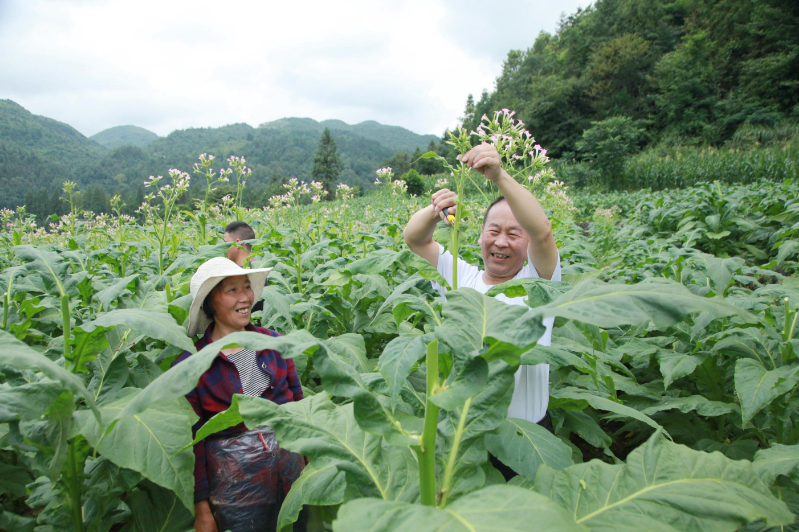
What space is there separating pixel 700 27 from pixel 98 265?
65603 millimetres

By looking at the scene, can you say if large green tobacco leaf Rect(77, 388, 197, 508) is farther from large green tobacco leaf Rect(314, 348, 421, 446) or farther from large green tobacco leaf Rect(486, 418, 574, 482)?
large green tobacco leaf Rect(486, 418, 574, 482)

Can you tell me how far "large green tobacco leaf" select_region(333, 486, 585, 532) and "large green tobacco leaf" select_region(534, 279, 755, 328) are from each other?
0.32 meters

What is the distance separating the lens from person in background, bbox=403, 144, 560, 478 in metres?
1.95

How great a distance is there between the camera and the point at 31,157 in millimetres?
47688

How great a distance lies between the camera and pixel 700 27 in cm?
4891

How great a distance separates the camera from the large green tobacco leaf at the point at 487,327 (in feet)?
2.77

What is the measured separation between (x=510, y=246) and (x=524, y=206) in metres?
0.36

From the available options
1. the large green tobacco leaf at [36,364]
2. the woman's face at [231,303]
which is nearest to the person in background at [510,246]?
the woman's face at [231,303]

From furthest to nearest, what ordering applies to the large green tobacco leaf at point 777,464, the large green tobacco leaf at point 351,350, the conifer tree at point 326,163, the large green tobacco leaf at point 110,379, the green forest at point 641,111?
the conifer tree at point 326,163 → the green forest at point 641,111 → the large green tobacco leaf at point 351,350 → the large green tobacco leaf at point 110,379 → the large green tobacco leaf at point 777,464

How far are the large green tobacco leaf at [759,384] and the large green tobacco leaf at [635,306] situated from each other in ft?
4.85

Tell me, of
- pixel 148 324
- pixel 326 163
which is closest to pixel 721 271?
pixel 148 324

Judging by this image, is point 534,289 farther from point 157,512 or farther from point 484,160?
point 157,512

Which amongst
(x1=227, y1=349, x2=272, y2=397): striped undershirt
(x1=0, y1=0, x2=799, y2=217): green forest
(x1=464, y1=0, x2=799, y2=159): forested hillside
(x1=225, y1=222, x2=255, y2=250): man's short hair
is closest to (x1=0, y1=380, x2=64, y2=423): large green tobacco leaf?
(x1=227, y1=349, x2=272, y2=397): striped undershirt

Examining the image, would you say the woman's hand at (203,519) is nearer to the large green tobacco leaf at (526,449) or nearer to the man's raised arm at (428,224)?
the large green tobacco leaf at (526,449)
